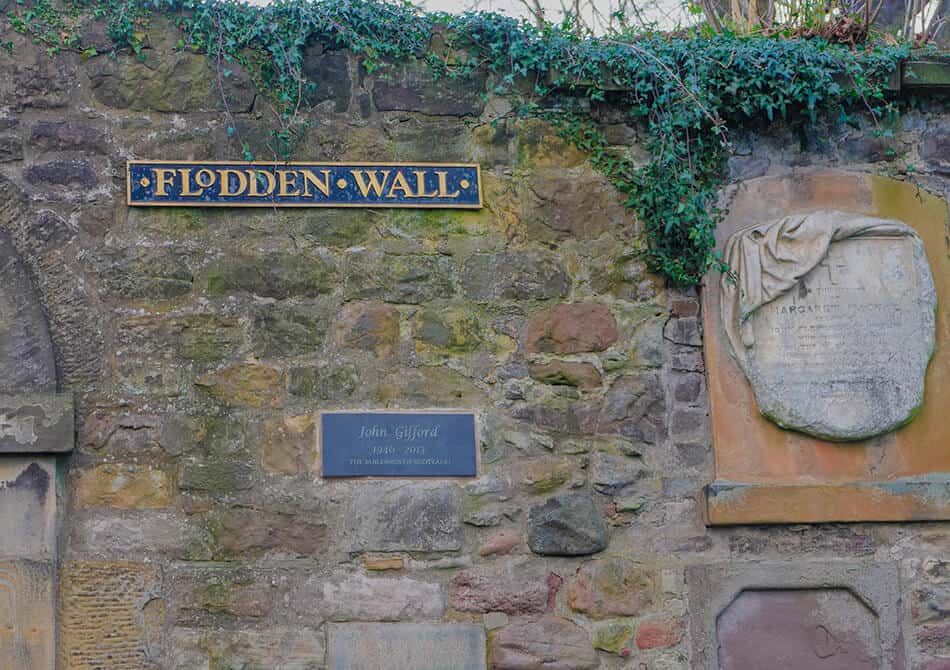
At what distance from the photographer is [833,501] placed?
477 centimetres

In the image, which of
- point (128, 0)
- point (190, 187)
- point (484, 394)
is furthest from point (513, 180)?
point (128, 0)

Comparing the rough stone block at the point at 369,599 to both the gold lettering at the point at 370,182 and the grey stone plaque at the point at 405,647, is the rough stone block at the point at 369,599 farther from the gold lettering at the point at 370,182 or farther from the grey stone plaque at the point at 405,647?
the gold lettering at the point at 370,182

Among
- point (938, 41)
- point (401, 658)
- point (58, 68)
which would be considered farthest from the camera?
point (938, 41)

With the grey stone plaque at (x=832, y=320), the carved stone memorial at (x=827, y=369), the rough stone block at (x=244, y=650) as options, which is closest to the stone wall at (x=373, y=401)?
the rough stone block at (x=244, y=650)

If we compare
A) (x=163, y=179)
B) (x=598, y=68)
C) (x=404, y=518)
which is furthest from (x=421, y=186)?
(x=404, y=518)

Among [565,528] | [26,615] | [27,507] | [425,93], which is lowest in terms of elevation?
[26,615]

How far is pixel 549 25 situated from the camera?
510cm

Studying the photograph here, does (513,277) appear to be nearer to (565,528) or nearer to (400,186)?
(400,186)

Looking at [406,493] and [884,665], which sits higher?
[406,493]

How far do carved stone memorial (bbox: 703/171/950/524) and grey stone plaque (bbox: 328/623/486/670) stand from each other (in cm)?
102

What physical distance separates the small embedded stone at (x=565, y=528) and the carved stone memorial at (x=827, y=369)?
17.2 inches

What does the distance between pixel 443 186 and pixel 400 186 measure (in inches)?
6.6

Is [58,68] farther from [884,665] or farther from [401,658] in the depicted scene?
[884,665]

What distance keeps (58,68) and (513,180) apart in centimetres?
180
